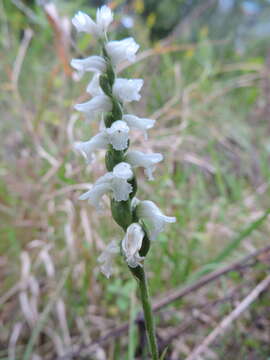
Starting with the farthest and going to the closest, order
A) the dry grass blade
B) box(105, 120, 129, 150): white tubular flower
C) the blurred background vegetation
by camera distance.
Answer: the blurred background vegetation
the dry grass blade
box(105, 120, 129, 150): white tubular flower

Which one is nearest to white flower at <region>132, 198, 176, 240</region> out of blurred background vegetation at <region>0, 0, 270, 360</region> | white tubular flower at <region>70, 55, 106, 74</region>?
white tubular flower at <region>70, 55, 106, 74</region>

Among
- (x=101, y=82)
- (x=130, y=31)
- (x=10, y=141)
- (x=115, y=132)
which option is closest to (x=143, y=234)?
(x=115, y=132)

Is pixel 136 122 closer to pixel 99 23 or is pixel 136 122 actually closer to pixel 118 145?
pixel 118 145

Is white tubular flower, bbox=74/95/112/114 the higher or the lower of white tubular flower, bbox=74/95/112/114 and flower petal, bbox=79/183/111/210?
the higher

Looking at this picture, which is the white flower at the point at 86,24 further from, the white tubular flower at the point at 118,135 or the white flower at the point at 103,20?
→ the white tubular flower at the point at 118,135

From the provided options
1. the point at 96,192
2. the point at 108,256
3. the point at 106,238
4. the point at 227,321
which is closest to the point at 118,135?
the point at 96,192

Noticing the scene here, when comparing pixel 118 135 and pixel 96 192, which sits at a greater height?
pixel 118 135

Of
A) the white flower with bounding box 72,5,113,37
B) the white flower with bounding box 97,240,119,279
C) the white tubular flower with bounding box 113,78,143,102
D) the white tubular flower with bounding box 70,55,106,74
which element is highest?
the white flower with bounding box 72,5,113,37

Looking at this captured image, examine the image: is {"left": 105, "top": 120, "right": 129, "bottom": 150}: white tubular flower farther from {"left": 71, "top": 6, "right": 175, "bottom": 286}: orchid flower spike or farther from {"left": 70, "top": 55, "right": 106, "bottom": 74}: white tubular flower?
{"left": 70, "top": 55, "right": 106, "bottom": 74}: white tubular flower
